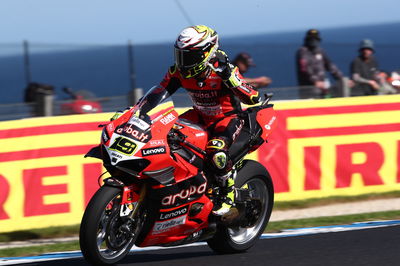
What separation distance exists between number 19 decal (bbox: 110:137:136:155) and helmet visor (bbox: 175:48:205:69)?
93 cm

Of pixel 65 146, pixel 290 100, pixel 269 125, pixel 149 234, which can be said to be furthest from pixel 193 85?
pixel 290 100

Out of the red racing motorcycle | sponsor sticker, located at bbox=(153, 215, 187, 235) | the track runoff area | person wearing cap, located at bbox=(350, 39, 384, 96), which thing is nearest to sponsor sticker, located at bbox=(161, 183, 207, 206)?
the red racing motorcycle

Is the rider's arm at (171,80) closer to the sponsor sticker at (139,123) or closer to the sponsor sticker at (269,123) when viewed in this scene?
the sponsor sticker at (139,123)

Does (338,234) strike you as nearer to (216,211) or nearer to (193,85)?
(216,211)

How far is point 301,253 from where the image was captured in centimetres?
674

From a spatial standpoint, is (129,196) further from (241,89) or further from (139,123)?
(241,89)

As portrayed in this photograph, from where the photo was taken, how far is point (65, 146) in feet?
29.3

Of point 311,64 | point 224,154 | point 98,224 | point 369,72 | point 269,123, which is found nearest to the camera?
point 98,224

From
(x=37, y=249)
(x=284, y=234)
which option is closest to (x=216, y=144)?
(x=284, y=234)

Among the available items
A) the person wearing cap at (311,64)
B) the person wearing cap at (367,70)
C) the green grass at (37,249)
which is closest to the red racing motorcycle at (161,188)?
the green grass at (37,249)

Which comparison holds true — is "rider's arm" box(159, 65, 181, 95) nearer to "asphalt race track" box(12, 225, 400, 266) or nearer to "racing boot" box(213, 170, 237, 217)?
"racing boot" box(213, 170, 237, 217)

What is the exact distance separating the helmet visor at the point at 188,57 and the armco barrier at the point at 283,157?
9.51 ft

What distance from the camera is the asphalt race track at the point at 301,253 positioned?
Result: 21.2ft

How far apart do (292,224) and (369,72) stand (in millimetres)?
4267
